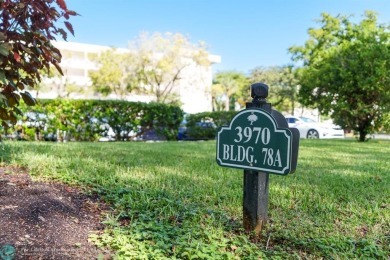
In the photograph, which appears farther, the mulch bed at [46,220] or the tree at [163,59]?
the tree at [163,59]

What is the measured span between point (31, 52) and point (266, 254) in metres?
2.11

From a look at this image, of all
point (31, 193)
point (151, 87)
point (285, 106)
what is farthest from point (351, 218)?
point (285, 106)

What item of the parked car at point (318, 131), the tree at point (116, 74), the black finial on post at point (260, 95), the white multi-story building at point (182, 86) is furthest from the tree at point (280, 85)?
the black finial on post at point (260, 95)

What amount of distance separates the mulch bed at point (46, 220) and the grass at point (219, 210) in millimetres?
129

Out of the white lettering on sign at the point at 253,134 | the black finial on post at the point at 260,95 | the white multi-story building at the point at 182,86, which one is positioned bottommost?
the white lettering on sign at the point at 253,134

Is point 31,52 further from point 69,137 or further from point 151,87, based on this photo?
point 151,87

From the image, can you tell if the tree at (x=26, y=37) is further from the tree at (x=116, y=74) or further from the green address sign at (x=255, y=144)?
the tree at (x=116, y=74)

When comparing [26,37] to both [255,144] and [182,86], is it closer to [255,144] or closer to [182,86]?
[255,144]

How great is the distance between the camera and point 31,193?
2832 millimetres

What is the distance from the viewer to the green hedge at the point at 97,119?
9234mm

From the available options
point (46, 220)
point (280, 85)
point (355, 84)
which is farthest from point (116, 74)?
point (46, 220)

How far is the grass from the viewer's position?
2176 mm

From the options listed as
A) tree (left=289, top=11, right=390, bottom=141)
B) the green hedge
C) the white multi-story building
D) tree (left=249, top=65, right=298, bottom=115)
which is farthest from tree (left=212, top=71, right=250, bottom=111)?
the green hedge

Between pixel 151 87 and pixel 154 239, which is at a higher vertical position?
pixel 151 87
